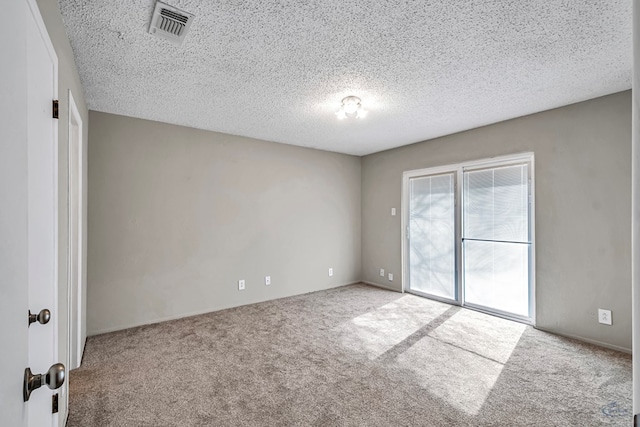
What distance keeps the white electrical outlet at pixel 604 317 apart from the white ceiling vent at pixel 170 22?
4286mm

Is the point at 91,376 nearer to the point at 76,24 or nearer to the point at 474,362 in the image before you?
the point at 76,24

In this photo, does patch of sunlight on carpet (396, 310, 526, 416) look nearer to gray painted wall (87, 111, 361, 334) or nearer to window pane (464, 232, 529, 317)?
window pane (464, 232, 529, 317)

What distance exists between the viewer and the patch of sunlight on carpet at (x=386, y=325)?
116 inches

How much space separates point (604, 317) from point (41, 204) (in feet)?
14.5

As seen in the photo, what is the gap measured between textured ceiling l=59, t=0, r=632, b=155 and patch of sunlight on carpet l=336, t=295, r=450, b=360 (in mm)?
2483

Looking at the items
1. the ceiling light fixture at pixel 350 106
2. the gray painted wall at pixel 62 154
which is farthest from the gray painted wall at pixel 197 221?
the ceiling light fixture at pixel 350 106

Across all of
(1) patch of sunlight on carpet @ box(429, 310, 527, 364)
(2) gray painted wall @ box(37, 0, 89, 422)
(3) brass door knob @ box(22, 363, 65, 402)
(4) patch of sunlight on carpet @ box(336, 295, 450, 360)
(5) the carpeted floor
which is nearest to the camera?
(3) brass door knob @ box(22, 363, 65, 402)

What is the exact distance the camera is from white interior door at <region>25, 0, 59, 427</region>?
111cm

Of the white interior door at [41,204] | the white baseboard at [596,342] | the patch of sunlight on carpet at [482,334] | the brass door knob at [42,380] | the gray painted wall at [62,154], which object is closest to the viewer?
the brass door knob at [42,380]

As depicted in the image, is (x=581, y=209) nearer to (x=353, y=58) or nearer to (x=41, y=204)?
(x=353, y=58)

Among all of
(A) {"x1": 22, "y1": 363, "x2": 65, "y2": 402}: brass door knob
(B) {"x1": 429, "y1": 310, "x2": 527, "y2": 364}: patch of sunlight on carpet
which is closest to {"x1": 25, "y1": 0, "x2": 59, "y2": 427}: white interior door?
(A) {"x1": 22, "y1": 363, "x2": 65, "y2": 402}: brass door knob

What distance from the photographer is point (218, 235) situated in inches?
158

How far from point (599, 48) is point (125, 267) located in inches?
187

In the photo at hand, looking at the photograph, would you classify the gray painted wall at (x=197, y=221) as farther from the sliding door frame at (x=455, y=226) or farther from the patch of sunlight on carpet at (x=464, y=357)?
the patch of sunlight on carpet at (x=464, y=357)
